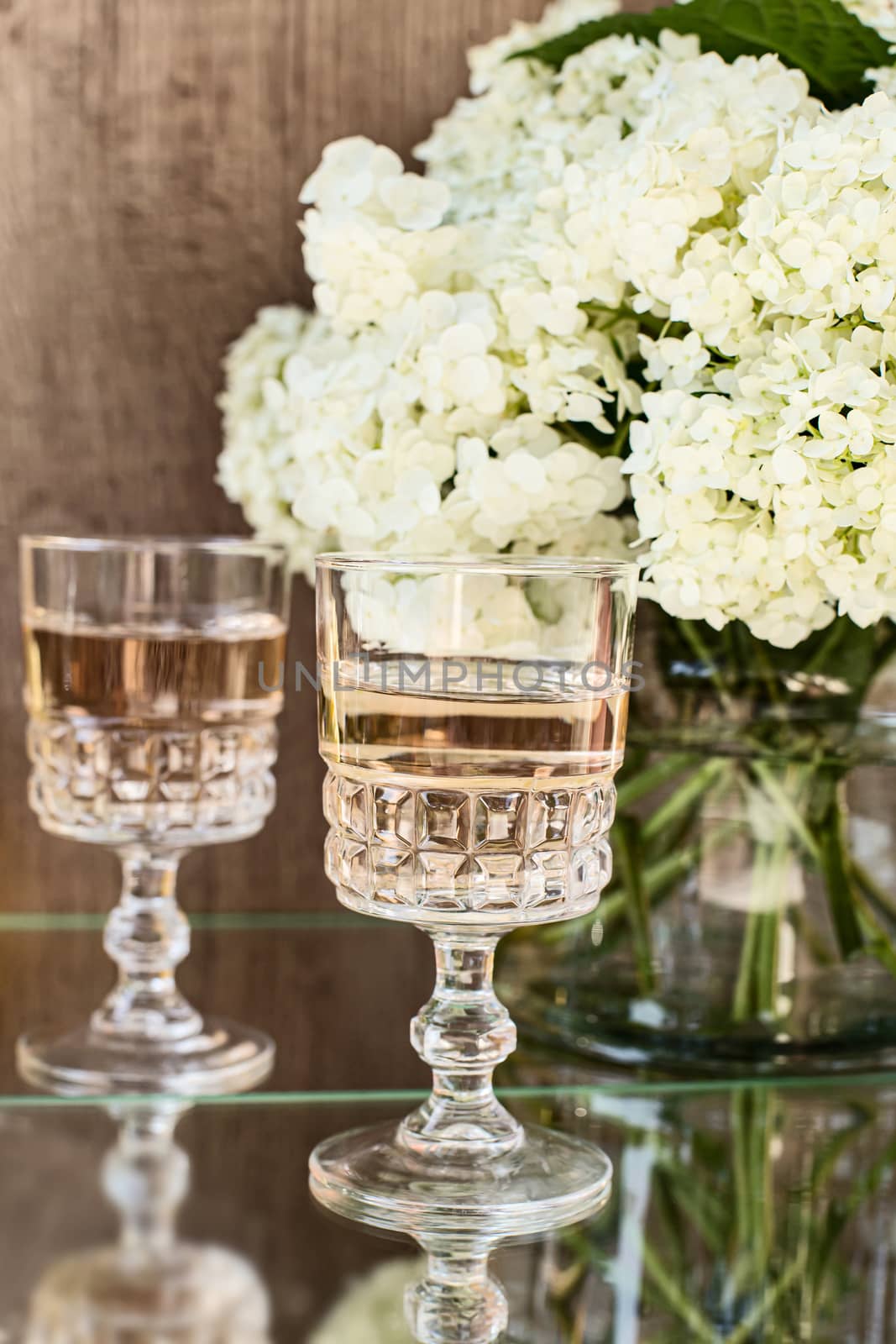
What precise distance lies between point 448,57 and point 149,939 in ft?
1.84

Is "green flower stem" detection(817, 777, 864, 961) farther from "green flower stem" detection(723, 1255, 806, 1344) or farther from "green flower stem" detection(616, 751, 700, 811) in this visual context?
"green flower stem" detection(723, 1255, 806, 1344)

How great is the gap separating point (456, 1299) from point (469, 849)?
0.15 m

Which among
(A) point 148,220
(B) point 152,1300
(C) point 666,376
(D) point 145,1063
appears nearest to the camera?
(B) point 152,1300

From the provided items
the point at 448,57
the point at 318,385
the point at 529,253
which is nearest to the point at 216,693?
the point at 318,385

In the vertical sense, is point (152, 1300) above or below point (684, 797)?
below

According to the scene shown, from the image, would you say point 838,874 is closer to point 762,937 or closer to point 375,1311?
point 762,937

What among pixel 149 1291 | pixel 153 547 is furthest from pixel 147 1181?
pixel 153 547

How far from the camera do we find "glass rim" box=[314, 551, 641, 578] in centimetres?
57

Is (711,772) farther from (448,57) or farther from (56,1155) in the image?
(448,57)

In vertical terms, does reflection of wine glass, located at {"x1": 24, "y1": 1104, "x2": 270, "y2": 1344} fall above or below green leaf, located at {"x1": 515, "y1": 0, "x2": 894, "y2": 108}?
below

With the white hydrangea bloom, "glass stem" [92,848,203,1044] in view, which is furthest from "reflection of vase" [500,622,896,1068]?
"glass stem" [92,848,203,1044]

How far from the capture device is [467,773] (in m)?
0.58

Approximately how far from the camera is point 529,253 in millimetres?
679

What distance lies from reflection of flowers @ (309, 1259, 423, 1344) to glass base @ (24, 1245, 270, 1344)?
0.07ft
